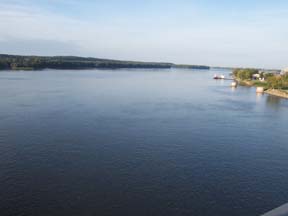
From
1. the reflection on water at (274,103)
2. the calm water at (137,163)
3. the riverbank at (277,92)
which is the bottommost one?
the calm water at (137,163)

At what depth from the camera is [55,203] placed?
12.8 meters

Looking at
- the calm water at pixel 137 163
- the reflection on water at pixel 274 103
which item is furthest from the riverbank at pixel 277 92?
the calm water at pixel 137 163

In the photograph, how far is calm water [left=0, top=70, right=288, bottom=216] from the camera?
516 inches

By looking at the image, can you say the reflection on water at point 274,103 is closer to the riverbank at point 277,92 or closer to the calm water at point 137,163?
the riverbank at point 277,92

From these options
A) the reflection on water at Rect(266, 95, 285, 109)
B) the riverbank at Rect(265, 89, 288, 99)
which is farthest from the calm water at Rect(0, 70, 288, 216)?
the riverbank at Rect(265, 89, 288, 99)

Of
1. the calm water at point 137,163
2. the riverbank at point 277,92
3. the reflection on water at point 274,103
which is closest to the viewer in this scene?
the calm water at point 137,163

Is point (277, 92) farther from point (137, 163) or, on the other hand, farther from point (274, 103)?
point (137, 163)

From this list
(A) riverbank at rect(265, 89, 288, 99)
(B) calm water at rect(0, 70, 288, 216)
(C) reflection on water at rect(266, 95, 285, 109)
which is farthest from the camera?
(A) riverbank at rect(265, 89, 288, 99)

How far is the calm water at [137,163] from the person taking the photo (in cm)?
Answer: 1312

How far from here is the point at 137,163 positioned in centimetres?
1742

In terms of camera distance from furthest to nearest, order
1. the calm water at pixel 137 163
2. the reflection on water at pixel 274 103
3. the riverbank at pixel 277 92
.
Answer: the riverbank at pixel 277 92 → the reflection on water at pixel 274 103 → the calm water at pixel 137 163

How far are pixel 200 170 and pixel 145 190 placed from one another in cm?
408

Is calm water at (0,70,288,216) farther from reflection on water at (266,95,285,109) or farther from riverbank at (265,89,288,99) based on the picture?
riverbank at (265,89,288,99)

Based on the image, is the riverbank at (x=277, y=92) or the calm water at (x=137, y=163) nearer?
the calm water at (x=137, y=163)
